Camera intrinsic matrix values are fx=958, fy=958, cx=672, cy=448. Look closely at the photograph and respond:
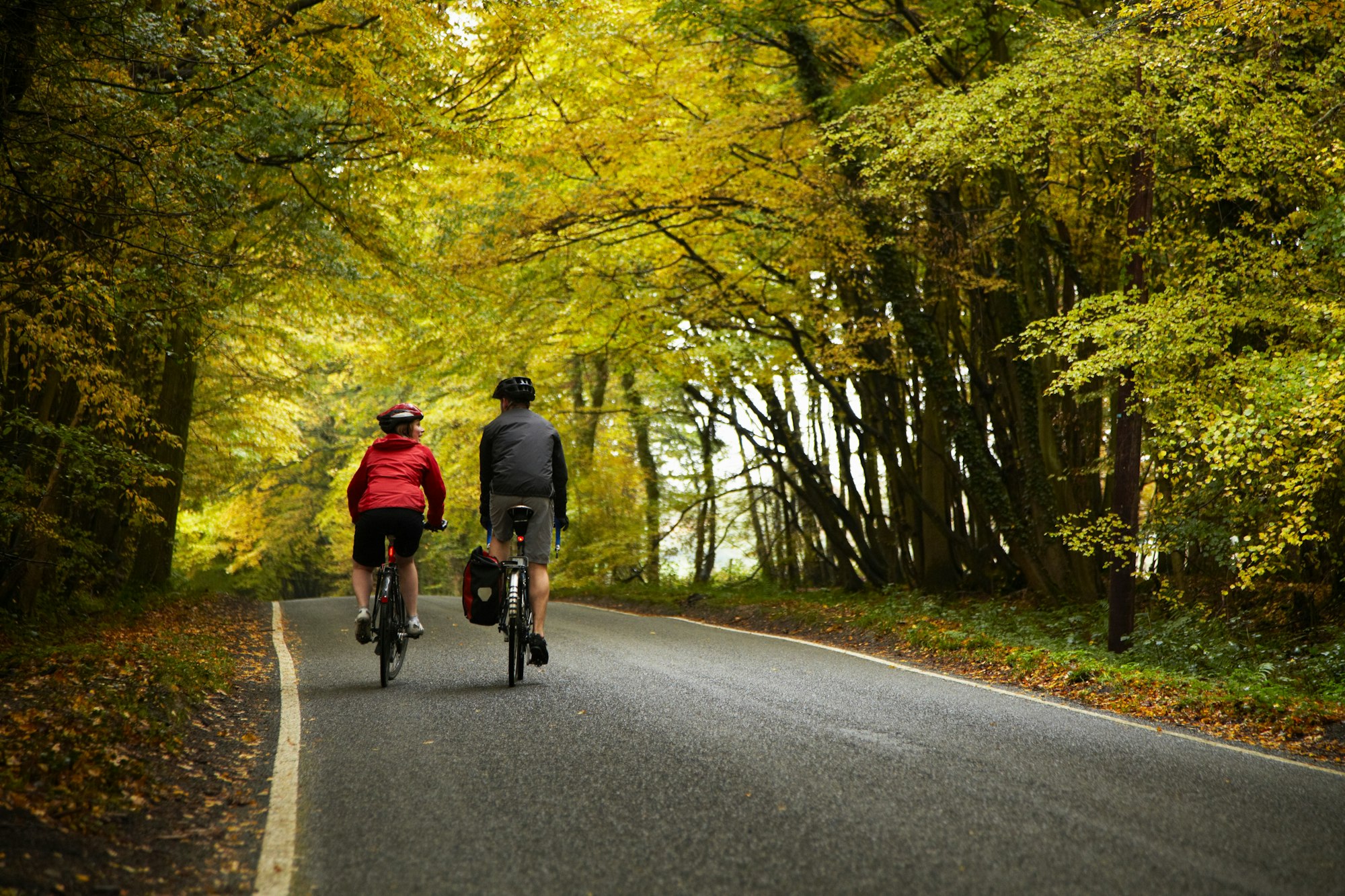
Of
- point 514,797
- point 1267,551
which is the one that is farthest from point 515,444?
point 1267,551

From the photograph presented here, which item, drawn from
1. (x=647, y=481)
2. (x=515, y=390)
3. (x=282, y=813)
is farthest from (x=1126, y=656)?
(x=647, y=481)

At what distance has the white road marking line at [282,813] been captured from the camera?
3.28 m

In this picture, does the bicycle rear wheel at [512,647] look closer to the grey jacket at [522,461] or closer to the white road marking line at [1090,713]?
the grey jacket at [522,461]

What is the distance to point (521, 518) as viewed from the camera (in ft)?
22.4

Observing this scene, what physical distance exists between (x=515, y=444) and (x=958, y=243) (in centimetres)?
773

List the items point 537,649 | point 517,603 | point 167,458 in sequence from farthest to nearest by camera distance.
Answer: point 167,458 < point 537,649 < point 517,603

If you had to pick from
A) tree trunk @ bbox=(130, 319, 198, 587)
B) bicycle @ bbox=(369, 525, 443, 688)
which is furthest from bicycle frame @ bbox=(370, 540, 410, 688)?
tree trunk @ bbox=(130, 319, 198, 587)

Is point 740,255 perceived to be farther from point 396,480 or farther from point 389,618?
point 389,618

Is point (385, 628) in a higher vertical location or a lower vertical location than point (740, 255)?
lower

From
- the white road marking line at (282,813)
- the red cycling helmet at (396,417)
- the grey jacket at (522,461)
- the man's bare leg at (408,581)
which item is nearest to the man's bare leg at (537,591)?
the grey jacket at (522,461)

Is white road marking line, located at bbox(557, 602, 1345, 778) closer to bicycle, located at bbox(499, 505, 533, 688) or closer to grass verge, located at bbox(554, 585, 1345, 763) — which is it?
grass verge, located at bbox(554, 585, 1345, 763)

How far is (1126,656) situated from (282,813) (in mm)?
7773

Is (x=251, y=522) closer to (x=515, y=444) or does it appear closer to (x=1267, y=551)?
(x=515, y=444)

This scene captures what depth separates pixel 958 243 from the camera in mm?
12391
